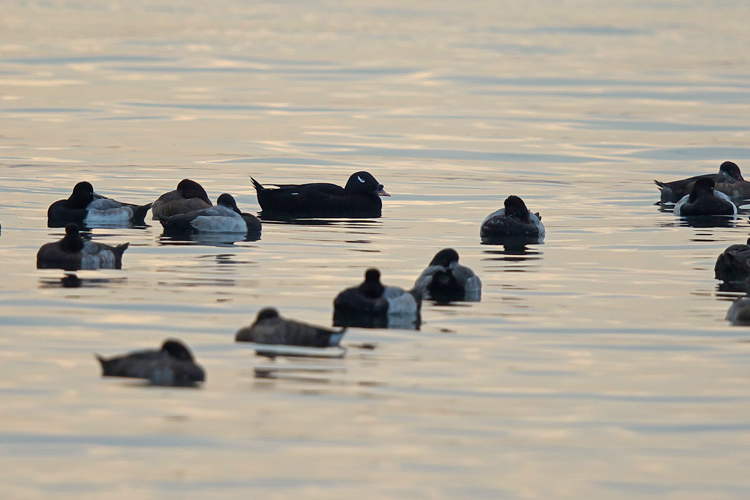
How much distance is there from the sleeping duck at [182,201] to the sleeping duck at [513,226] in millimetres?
4618

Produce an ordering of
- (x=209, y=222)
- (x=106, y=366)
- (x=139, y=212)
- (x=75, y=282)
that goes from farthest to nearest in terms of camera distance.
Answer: (x=139, y=212) → (x=209, y=222) → (x=75, y=282) → (x=106, y=366)

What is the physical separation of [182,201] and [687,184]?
985 cm

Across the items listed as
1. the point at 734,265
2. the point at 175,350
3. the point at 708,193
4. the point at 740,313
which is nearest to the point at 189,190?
the point at 708,193

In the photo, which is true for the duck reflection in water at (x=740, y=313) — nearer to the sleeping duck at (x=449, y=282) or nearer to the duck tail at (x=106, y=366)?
the sleeping duck at (x=449, y=282)

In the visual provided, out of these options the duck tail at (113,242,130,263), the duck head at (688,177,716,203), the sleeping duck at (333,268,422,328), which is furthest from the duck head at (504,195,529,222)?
the sleeping duck at (333,268,422,328)

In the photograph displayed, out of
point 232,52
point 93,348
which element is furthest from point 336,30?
point 93,348

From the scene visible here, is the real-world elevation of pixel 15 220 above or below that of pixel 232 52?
below

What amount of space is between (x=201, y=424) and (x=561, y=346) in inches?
165

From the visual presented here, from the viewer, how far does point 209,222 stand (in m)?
21.7

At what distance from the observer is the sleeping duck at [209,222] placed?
2156 cm

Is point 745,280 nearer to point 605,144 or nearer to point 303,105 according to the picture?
point 605,144

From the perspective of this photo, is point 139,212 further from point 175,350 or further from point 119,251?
point 175,350

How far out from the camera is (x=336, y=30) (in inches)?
2694

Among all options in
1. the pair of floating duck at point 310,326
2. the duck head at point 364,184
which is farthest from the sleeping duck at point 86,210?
the pair of floating duck at point 310,326
